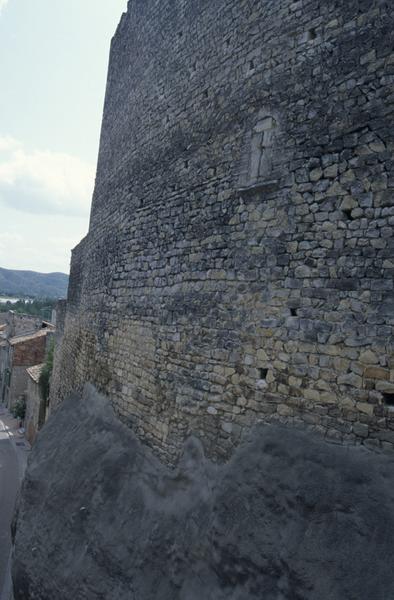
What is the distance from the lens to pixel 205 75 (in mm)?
6133

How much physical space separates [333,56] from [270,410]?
3.59 meters

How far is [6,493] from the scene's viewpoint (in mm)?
16156

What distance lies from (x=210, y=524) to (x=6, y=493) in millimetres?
14439

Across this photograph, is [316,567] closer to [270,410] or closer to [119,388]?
[270,410]

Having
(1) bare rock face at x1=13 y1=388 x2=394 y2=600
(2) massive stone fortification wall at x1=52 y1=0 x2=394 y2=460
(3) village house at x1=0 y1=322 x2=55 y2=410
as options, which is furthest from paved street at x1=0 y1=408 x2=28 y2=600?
(2) massive stone fortification wall at x1=52 y1=0 x2=394 y2=460

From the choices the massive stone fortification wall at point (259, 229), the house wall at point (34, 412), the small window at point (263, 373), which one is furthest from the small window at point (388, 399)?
the house wall at point (34, 412)

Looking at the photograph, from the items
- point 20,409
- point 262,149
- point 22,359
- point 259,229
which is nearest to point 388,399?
point 259,229

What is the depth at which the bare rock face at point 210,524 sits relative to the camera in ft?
11.4

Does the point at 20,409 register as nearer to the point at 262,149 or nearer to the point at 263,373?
the point at 263,373

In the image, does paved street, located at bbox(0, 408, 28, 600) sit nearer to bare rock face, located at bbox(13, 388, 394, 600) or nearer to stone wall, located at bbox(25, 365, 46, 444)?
stone wall, located at bbox(25, 365, 46, 444)

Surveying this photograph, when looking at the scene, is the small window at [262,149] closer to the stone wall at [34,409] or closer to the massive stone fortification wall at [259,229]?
the massive stone fortification wall at [259,229]

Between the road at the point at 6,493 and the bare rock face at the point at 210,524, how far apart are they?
3.71 m

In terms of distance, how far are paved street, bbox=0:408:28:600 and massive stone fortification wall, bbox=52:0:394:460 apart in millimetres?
6612

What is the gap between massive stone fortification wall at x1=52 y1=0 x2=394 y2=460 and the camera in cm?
391
